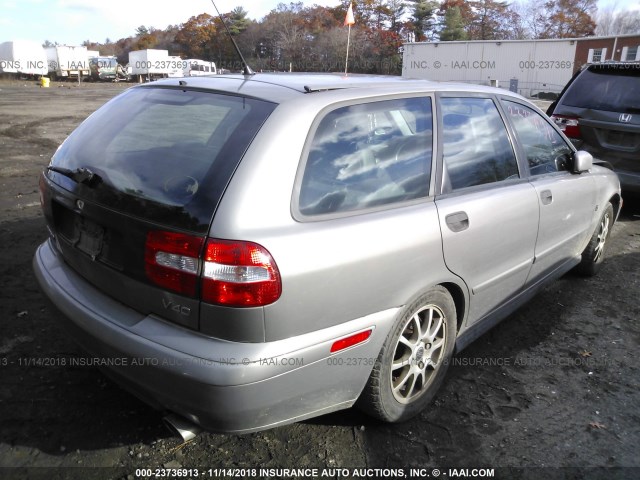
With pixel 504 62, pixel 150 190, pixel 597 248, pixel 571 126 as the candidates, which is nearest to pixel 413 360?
pixel 150 190

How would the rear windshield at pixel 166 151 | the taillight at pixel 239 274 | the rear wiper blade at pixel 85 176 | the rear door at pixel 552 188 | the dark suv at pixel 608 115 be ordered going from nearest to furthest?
1. the taillight at pixel 239 274
2. the rear windshield at pixel 166 151
3. the rear wiper blade at pixel 85 176
4. the rear door at pixel 552 188
5. the dark suv at pixel 608 115

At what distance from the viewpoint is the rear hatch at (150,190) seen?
6.37 ft

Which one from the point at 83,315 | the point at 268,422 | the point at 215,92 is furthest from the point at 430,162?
the point at 83,315

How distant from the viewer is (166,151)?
224 cm

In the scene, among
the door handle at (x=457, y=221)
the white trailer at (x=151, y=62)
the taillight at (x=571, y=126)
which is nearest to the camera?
the door handle at (x=457, y=221)

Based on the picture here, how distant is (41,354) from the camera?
9.91 feet

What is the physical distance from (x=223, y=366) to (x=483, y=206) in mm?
1681

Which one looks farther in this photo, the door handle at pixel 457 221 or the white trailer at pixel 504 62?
the white trailer at pixel 504 62

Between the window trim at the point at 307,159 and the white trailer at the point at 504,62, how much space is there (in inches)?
1523

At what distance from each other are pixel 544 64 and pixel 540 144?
42.5m

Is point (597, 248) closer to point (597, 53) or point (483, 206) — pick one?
point (483, 206)

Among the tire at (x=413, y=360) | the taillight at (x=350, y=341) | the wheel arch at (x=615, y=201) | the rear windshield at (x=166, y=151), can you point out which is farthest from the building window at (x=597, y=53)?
the taillight at (x=350, y=341)

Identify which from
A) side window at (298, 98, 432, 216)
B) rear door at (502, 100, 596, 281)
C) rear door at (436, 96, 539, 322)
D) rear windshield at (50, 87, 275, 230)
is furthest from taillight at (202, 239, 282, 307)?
rear door at (502, 100, 596, 281)

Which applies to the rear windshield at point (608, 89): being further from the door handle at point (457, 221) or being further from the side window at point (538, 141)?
the door handle at point (457, 221)
